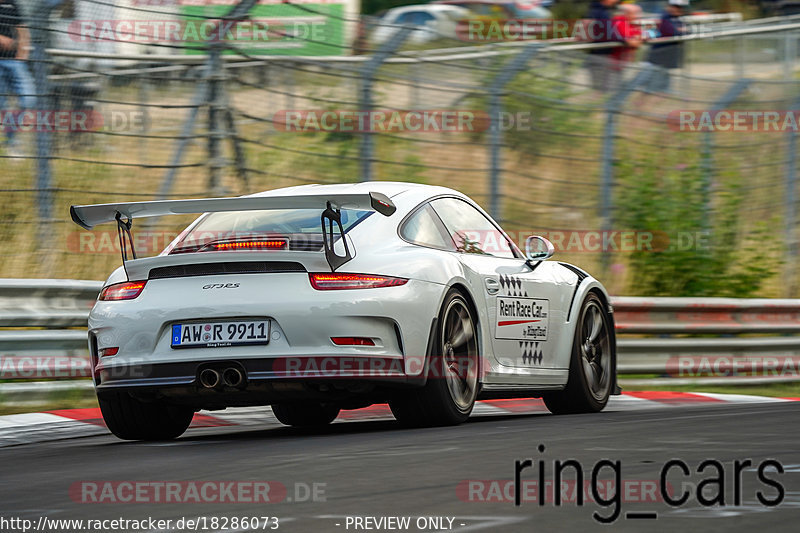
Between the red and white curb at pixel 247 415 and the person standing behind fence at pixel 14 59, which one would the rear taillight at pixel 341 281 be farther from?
the person standing behind fence at pixel 14 59

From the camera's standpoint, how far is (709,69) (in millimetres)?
21016

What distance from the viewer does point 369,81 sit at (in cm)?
1125

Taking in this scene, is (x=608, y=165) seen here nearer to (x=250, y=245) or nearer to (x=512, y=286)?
(x=512, y=286)

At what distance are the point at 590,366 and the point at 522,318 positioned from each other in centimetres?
99

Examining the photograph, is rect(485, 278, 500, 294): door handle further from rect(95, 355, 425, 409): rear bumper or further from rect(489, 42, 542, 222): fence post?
rect(489, 42, 542, 222): fence post

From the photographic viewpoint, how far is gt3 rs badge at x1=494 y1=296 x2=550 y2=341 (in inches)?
300

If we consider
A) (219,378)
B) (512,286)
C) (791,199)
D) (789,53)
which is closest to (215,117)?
(512,286)

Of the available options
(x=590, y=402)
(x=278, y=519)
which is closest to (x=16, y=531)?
(x=278, y=519)

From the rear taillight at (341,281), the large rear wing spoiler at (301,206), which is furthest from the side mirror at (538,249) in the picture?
the rear taillight at (341,281)

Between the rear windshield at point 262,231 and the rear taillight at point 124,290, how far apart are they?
28cm

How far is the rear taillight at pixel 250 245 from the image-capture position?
265 inches

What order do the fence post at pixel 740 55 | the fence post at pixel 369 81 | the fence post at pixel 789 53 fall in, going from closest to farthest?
the fence post at pixel 369 81 < the fence post at pixel 789 53 < the fence post at pixel 740 55

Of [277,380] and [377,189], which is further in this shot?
[377,189]

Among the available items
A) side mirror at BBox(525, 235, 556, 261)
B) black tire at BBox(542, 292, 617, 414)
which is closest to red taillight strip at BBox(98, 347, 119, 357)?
side mirror at BBox(525, 235, 556, 261)
